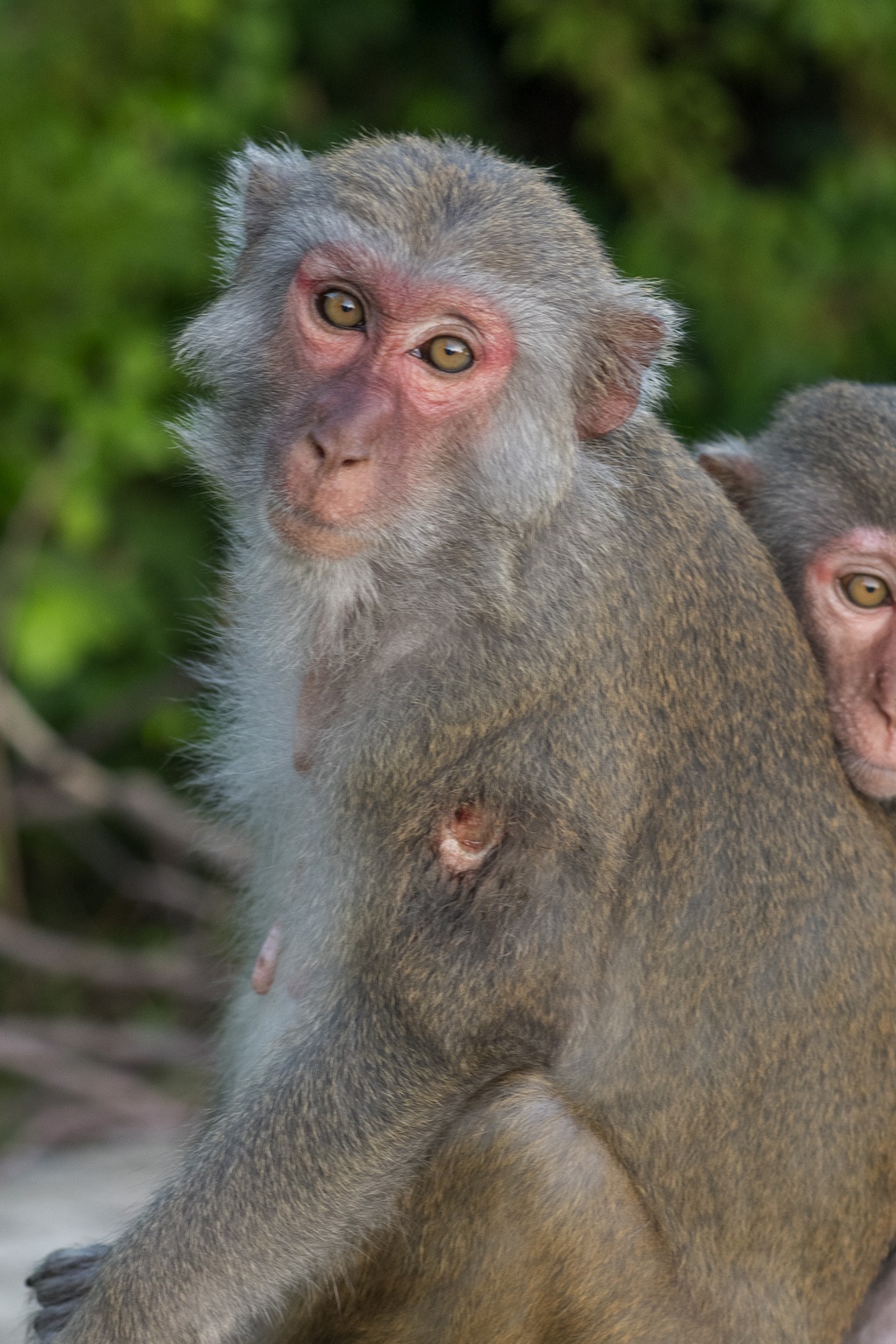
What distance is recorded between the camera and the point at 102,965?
7172mm

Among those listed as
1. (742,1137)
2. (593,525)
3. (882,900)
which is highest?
(593,525)

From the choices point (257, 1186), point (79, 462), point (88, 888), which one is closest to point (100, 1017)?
point (88, 888)

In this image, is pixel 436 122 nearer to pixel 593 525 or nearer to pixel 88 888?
pixel 88 888

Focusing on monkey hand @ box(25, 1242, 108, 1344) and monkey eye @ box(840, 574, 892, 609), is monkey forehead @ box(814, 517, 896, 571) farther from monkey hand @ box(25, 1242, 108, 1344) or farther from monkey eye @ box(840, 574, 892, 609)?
monkey hand @ box(25, 1242, 108, 1344)

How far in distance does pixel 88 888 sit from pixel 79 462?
2.49 meters

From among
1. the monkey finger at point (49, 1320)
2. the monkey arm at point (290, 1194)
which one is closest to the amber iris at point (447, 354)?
the monkey arm at point (290, 1194)

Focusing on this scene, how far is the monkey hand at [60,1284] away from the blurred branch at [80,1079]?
2414 mm

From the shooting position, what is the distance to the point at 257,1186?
11.7ft

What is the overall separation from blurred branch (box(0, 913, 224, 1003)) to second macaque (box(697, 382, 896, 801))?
3452 millimetres

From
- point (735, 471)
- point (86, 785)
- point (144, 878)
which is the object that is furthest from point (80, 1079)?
point (735, 471)

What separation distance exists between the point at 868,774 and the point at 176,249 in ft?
16.3

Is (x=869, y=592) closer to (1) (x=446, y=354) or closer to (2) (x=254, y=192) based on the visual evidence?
(1) (x=446, y=354)

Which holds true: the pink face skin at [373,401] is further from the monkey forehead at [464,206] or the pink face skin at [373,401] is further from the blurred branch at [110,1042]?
the blurred branch at [110,1042]

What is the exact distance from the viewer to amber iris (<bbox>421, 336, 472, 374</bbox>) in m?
3.55
